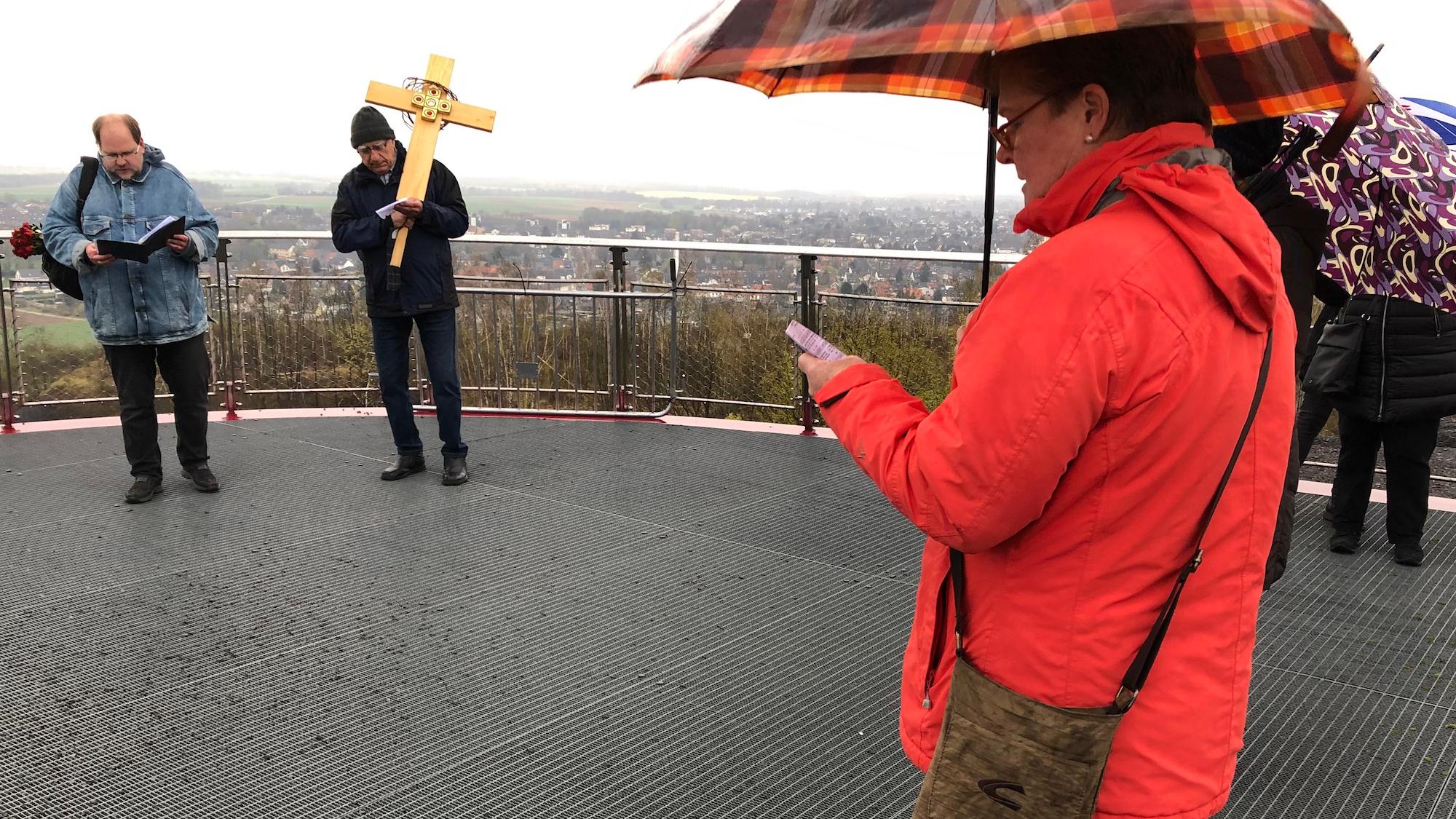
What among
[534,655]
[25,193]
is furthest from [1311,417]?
[25,193]

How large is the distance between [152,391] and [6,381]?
2.26 m

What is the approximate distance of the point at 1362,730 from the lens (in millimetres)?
3143

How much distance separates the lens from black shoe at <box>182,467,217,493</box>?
5410 mm

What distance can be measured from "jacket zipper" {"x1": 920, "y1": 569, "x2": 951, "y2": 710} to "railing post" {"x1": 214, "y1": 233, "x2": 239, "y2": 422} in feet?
22.0

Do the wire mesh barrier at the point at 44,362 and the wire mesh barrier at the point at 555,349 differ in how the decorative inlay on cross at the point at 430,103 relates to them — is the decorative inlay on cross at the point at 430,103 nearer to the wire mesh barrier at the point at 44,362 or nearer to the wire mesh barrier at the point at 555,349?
the wire mesh barrier at the point at 555,349

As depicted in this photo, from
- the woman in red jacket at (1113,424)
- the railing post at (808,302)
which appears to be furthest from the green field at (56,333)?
the woman in red jacket at (1113,424)

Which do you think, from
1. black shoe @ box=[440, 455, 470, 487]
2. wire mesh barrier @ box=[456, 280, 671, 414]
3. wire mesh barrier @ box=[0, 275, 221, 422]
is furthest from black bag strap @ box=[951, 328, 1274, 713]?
wire mesh barrier @ box=[0, 275, 221, 422]

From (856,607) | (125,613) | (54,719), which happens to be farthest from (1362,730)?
(125,613)

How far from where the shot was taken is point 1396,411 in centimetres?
437

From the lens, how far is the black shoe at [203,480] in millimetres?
5410

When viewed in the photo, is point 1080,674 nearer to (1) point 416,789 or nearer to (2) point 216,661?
(1) point 416,789

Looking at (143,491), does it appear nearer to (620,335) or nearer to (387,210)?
(387,210)

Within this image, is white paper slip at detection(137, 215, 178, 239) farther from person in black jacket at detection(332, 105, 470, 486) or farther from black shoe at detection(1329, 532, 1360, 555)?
black shoe at detection(1329, 532, 1360, 555)

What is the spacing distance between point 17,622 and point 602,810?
2455 mm
